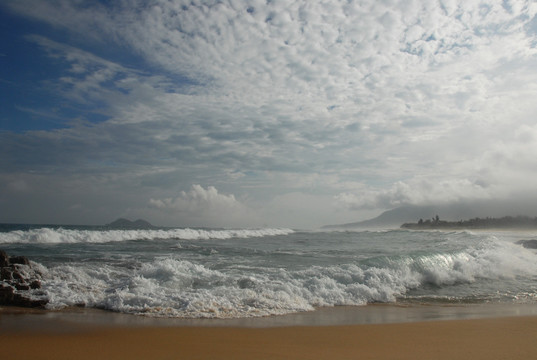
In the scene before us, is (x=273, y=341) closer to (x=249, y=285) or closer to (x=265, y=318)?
(x=265, y=318)

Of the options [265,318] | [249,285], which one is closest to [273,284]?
[249,285]

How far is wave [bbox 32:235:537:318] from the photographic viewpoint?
25.6 feet

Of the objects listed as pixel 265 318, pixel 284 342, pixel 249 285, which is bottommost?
pixel 265 318

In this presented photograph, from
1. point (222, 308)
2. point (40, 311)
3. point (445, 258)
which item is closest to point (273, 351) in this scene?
point (222, 308)

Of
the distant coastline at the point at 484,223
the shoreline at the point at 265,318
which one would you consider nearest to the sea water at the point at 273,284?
the shoreline at the point at 265,318

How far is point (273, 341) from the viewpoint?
5547 mm

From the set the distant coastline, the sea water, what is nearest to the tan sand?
the sea water

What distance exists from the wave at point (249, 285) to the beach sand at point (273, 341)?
47.4 inches

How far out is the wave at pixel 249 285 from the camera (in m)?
7.79

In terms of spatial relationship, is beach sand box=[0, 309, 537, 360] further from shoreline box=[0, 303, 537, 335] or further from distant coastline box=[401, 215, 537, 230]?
distant coastline box=[401, 215, 537, 230]

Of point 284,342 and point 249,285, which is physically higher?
point 249,285

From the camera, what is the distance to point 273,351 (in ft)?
16.4

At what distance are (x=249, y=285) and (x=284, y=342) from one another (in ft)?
13.5

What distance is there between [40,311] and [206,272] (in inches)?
172
